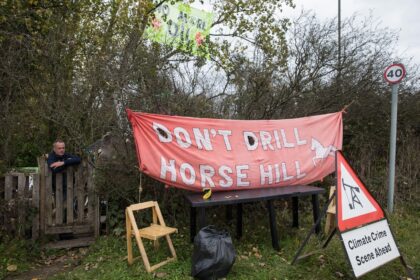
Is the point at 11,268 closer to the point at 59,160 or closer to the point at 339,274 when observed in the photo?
the point at 59,160

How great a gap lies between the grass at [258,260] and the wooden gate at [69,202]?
0.42m

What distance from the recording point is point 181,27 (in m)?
7.96

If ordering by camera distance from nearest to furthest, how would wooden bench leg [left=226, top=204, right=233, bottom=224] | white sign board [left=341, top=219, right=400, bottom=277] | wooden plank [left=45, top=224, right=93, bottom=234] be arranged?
white sign board [left=341, top=219, right=400, bottom=277] → wooden plank [left=45, top=224, right=93, bottom=234] → wooden bench leg [left=226, top=204, right=233, bottom=224]

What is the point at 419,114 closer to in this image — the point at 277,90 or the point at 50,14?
the point at 277,90

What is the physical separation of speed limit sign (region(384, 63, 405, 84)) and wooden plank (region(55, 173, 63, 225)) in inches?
235

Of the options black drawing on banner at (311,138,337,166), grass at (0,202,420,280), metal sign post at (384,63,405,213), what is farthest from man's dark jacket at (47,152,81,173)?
metal sign post at (384,63,405,213)

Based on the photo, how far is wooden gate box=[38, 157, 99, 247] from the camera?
5.18 meters

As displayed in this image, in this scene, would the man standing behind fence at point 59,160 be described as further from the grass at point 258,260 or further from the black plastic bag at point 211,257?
the black plastic bag at point 211,257

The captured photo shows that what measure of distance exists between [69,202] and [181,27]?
15.9ft

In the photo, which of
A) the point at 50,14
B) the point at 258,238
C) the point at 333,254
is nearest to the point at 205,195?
the point at 258,238

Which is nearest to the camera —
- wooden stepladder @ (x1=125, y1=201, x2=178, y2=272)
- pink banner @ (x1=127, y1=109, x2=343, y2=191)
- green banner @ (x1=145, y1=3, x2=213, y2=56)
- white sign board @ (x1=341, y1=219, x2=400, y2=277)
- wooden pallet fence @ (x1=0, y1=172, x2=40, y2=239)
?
white sign board @ (x1=341, y1=219, x2=400, y2=277)

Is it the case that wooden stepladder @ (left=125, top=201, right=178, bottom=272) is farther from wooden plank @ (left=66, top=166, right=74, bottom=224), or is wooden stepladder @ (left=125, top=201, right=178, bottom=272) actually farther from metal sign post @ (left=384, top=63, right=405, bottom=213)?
metal sign post @ (left=384, top=63, right=405, bottom=213)

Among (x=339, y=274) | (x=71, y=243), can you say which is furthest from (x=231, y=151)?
(x=71, y=243)

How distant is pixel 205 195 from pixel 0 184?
10.7 ft
